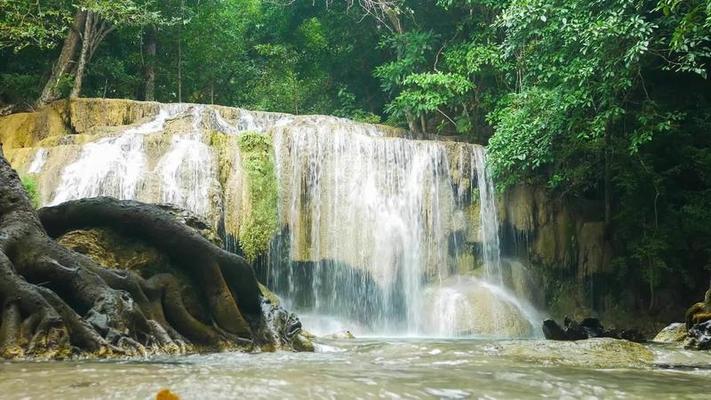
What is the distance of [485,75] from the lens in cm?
1998

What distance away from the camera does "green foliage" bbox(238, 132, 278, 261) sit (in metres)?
13.9

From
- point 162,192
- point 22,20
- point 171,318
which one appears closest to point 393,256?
point 162,192

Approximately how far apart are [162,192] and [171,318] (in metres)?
6.98

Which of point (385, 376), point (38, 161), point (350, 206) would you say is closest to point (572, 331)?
point (350, 206)

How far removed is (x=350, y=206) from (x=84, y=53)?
9.62 m

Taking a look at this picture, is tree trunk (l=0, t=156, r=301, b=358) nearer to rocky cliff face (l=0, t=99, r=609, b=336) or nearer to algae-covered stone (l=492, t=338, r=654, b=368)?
algae-covered stone (l=492, t=338, r=654, b=368)

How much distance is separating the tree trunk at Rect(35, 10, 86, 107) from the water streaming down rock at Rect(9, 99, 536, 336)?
387 centimetres

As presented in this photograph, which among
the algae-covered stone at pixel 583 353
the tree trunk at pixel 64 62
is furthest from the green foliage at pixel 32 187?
the algae-covered stone at pixel 583 353

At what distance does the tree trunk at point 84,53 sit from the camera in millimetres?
18766

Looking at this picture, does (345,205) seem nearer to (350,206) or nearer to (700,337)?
(350,206)

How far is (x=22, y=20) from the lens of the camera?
51.4ft

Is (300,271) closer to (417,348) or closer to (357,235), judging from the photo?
(357,235)

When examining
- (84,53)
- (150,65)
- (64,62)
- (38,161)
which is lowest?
(38,161)

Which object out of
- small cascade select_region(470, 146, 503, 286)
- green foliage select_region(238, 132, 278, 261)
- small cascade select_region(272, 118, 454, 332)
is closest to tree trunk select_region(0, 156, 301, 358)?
green foliage select_region(238, 132, 278, 261)
